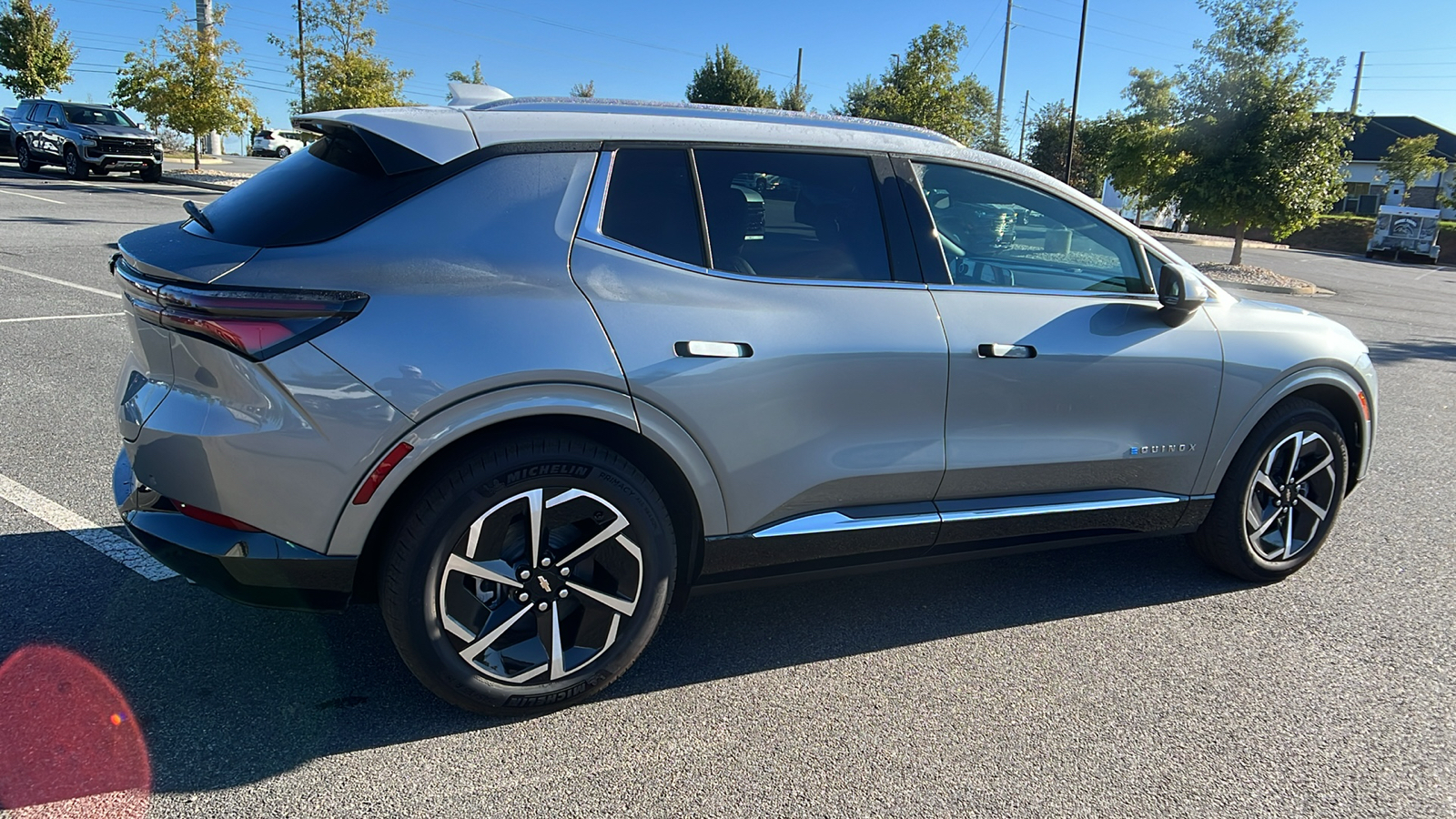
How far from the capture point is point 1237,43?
19.4 metres

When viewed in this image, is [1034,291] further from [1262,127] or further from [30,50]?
[30,50]

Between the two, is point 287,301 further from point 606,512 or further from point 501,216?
point 606,512

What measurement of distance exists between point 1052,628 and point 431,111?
283 centimetres

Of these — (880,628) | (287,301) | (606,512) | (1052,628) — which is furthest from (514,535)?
(1052,628)

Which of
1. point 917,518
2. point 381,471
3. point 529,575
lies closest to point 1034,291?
point 917,518

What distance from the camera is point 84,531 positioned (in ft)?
13.0

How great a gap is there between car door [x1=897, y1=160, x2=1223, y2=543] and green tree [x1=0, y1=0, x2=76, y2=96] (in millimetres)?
45178

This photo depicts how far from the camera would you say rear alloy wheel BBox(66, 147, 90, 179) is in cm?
2430

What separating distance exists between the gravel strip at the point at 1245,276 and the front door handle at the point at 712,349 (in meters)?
20.1

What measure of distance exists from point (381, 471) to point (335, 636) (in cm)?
101

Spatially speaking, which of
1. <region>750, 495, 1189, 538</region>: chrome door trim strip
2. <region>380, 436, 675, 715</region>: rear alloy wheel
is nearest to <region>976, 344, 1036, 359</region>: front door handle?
<region>750, 495, 1189, 538</region>: chrome door trim strip

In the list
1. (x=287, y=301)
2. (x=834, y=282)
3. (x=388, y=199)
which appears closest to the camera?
(x=287, y=301)

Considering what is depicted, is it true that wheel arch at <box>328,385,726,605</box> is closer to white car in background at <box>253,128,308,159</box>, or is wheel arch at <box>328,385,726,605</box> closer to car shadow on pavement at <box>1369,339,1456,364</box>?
car shadow on pavement at <box>1369,339,1456,364</box>

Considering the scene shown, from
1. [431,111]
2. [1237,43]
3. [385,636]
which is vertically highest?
[1237,43]
